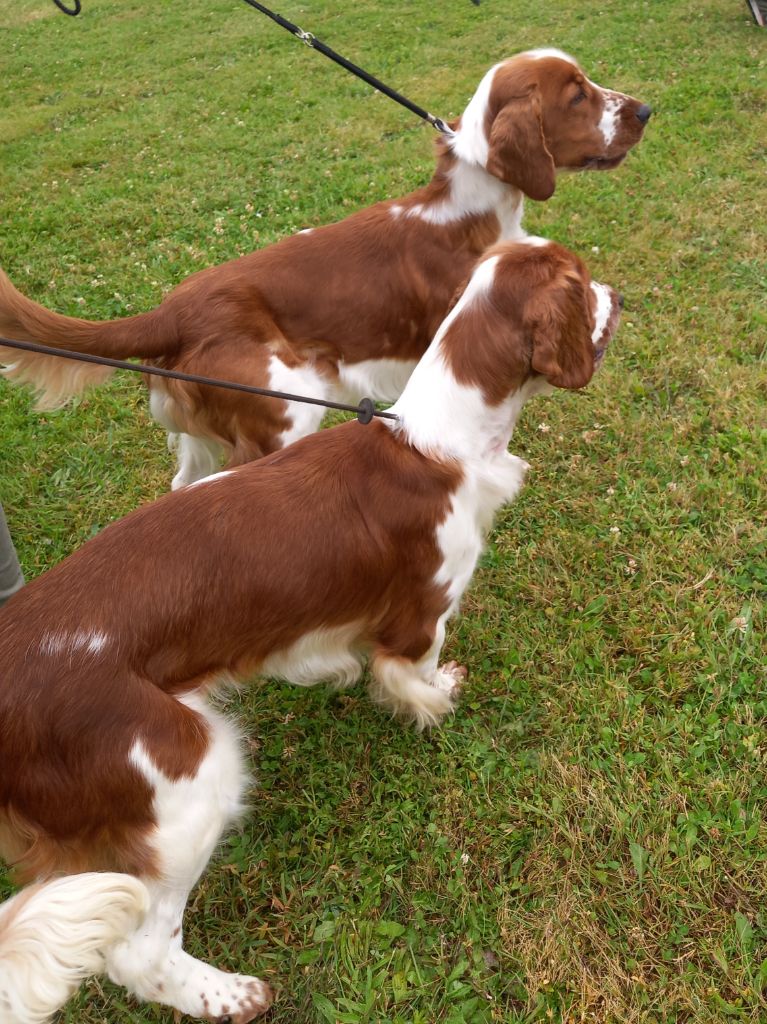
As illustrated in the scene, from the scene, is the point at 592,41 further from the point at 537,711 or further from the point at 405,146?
the point at 537,711

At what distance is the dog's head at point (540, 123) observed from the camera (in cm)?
321

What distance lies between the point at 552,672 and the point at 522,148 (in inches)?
86.5

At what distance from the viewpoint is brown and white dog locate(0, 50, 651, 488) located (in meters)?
3.00

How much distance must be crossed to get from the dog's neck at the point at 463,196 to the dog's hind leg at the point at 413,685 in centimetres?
180

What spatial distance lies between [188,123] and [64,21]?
7686 mm

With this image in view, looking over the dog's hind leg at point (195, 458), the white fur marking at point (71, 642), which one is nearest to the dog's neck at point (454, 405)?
the white fur marking at point (71, 642)

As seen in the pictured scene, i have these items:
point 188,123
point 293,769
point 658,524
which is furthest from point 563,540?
point 188,123

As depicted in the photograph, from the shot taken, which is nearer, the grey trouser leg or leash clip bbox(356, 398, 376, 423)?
leash clip bbox(356, 398, 376, 423)

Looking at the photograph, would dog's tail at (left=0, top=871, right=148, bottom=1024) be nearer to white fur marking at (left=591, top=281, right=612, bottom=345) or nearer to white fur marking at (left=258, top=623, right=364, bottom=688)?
white fur marking at (left=258, top=623, right=364, bottom=688)

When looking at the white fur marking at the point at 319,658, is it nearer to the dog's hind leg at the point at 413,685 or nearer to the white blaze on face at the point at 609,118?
the dog's hind leg at the point at 413,685

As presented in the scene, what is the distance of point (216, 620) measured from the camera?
2145mm

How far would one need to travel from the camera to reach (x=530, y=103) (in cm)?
320

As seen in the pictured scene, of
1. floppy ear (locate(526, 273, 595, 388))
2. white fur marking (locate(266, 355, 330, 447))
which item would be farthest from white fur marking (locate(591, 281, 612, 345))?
white fur marking (locate(266, 355, 330, 447))

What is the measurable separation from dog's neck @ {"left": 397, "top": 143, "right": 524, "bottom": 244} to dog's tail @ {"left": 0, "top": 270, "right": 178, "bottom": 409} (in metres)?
1.26
